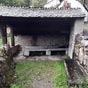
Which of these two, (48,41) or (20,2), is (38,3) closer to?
(20,2)

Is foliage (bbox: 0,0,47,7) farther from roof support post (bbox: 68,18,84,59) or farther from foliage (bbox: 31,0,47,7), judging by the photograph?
roof support post (bbox: 68,18,84,59)

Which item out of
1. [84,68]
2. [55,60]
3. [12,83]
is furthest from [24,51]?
[84,68]

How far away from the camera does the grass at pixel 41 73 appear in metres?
12.0

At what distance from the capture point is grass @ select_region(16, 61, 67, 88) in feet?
39.4

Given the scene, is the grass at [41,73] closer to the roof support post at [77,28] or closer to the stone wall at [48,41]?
the roof support post at [77,28]

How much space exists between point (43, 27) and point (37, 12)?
1.92m

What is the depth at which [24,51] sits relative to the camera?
49.9 feet

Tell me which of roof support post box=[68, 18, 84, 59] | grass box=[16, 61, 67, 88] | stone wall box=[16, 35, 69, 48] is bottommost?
grass box=[16, 61, 67, 88]

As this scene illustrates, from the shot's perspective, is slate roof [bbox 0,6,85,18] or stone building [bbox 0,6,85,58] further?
stone building [bbox 0,6,85,58]

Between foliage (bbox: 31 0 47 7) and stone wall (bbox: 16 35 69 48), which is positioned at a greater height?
foliage (bbox: 31 0 47 7)

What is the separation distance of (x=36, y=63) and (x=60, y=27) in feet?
10.3

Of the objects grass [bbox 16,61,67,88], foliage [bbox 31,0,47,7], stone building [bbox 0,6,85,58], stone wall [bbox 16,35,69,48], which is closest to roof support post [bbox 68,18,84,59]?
stone building [bbox 0,6,85,58]

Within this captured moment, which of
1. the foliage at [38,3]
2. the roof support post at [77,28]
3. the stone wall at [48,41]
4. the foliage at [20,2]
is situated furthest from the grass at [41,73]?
the foliage at [20,2]

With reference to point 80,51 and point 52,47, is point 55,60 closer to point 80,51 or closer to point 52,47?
point 52,47
